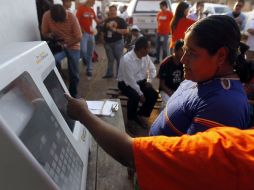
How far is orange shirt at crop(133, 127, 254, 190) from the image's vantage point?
2.54 feet

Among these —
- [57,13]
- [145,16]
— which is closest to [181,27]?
[57,13]

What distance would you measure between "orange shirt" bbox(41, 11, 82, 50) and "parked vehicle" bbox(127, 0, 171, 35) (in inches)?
214

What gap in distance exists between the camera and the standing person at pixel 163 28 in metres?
7.94

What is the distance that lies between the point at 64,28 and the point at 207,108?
4.00m

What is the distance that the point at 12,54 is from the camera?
1024mm

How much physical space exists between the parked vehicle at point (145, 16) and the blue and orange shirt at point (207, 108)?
28.9ft

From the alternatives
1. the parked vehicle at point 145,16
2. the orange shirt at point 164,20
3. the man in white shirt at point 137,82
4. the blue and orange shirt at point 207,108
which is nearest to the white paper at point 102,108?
the blue and orange shirt at point 207,108

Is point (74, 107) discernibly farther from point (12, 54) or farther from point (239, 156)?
point (239, 156)

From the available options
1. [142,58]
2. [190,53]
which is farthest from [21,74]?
[142,58]

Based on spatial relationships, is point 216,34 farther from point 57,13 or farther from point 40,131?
point 57,13

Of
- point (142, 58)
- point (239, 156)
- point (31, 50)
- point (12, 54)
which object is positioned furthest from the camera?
point (142, 58)

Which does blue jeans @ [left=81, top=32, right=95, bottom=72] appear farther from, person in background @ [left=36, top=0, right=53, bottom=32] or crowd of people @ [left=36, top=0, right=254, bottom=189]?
crowd of people @ [left=36, top=0, right=254, bottom=189]

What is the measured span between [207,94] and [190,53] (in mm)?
182

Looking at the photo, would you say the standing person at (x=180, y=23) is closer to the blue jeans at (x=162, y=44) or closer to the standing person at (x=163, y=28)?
the standing person at (x=163, y=28)
